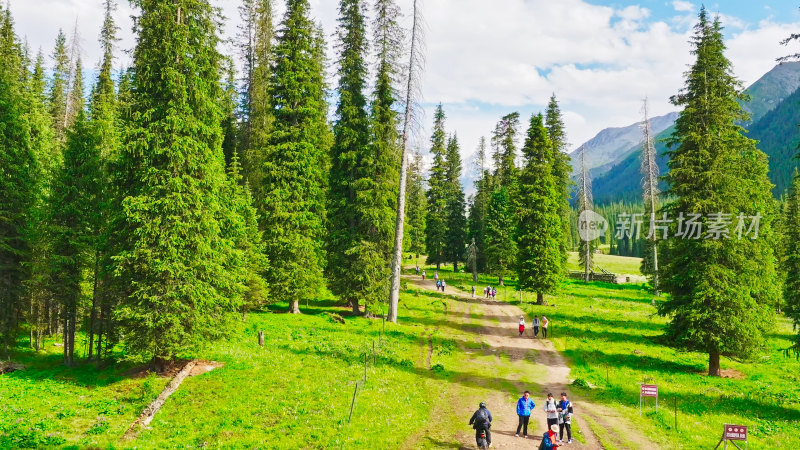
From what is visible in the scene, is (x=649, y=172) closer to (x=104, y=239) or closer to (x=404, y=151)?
(x=404, y=151)

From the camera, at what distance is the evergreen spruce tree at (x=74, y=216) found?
23.5m

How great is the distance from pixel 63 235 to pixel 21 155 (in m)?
10.5

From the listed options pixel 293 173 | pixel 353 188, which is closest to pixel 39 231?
pixel 293 173

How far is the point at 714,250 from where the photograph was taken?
1011 inches

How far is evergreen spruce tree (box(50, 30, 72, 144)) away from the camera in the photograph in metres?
54.3

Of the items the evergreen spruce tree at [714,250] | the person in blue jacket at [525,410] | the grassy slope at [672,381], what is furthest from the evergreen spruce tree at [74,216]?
the evergreen spruce tree at [714,250]

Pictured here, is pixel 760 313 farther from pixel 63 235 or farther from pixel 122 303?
pixel 63 235

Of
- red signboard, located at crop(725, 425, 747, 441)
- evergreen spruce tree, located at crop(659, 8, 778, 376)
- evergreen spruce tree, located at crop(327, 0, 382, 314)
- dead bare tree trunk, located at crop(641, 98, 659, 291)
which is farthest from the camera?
dead bare tree trunk, located at crop(641, 98, 659, 291)

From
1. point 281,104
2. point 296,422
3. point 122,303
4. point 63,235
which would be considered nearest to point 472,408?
point 296,422

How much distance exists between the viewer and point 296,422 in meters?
15.0

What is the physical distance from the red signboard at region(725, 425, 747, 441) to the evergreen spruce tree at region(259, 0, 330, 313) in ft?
82.6

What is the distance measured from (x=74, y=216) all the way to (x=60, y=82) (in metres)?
45.7

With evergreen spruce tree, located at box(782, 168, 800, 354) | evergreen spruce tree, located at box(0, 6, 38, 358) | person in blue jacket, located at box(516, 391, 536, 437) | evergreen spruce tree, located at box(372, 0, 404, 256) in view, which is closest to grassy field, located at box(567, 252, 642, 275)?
evergreen spruce tree, located at box(782, 168, 800, 354)

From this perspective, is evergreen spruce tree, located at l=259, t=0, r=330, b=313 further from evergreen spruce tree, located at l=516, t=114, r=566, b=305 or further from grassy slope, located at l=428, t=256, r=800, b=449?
evergreen spruce tree, located at l=516, t=114, r=566, b=305
